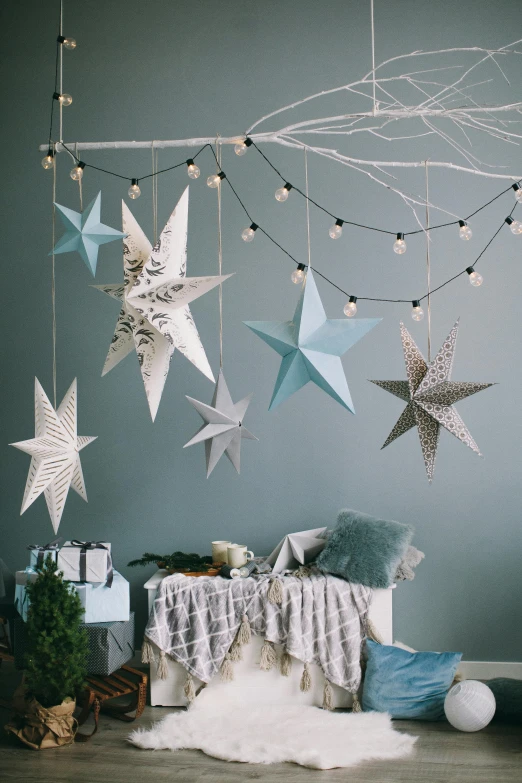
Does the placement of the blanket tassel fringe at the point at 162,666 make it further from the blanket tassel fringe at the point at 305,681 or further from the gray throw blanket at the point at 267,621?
the blanket tassel fringe at the point at 305,681

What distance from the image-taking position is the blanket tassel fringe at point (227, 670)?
3.30m

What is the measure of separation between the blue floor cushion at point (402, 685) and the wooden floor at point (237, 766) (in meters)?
0.14

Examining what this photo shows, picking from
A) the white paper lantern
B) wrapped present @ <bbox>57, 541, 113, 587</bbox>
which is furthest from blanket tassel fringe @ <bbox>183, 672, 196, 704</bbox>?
the white paper lantern

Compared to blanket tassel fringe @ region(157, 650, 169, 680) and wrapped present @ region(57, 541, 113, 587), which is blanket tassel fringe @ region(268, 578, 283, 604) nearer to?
blanket tassel fringe @ region(157, 650, 169, 680)

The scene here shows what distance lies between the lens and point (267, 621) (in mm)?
3312

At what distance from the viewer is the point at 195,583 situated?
11.2 ft

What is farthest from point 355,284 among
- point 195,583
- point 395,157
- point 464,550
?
point 195,583

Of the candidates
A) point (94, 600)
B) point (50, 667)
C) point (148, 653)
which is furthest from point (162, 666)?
point (50, 667)

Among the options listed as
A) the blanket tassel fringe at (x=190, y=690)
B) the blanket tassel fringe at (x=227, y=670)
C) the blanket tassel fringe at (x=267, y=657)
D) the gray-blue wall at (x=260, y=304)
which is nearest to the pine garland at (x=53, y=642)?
the blanket tassel fringe at (x=190, y=690)

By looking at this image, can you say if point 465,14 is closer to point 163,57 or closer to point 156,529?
point 163,57

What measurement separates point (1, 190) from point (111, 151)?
66 centimetres

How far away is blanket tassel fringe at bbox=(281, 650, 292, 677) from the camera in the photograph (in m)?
3.29

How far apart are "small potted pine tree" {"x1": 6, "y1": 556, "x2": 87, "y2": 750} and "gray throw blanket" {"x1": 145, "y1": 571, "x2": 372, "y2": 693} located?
413 mm

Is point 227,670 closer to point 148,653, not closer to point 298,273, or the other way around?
point 148,653
